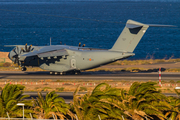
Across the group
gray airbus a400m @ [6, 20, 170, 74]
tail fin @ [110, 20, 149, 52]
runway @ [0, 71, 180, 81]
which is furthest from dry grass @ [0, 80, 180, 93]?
tail fin @ [110, 20, 149, 52]

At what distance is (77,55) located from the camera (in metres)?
46.8

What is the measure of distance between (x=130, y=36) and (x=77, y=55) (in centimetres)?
923

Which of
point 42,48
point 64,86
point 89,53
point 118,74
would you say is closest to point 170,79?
point 118,74

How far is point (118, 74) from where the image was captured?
5031 centimetres

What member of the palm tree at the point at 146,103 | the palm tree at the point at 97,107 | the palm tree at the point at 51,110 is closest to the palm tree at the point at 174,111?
the palm tree at the point at 146,103

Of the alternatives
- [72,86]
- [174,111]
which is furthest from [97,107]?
[72,86]

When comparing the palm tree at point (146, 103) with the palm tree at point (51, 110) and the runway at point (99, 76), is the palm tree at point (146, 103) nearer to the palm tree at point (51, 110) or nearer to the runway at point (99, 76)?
the palm tree at point (51, 110)

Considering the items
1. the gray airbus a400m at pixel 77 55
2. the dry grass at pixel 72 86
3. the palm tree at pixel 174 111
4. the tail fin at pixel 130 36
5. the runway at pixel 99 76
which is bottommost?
the palm tree at pixel 174 111

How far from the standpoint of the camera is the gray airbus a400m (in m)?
43.9

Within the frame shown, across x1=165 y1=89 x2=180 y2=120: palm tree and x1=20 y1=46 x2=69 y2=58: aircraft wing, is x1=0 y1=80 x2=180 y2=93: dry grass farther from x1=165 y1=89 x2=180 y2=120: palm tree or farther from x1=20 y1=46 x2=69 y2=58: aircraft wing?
x1=165 y1=89 x2=180 y2=120: palm tree

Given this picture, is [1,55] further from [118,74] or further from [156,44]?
[156,44]

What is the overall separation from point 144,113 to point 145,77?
89.7 feet

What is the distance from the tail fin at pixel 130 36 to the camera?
4319 centimetres

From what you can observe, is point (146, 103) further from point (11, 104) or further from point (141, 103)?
point (11, 104)
